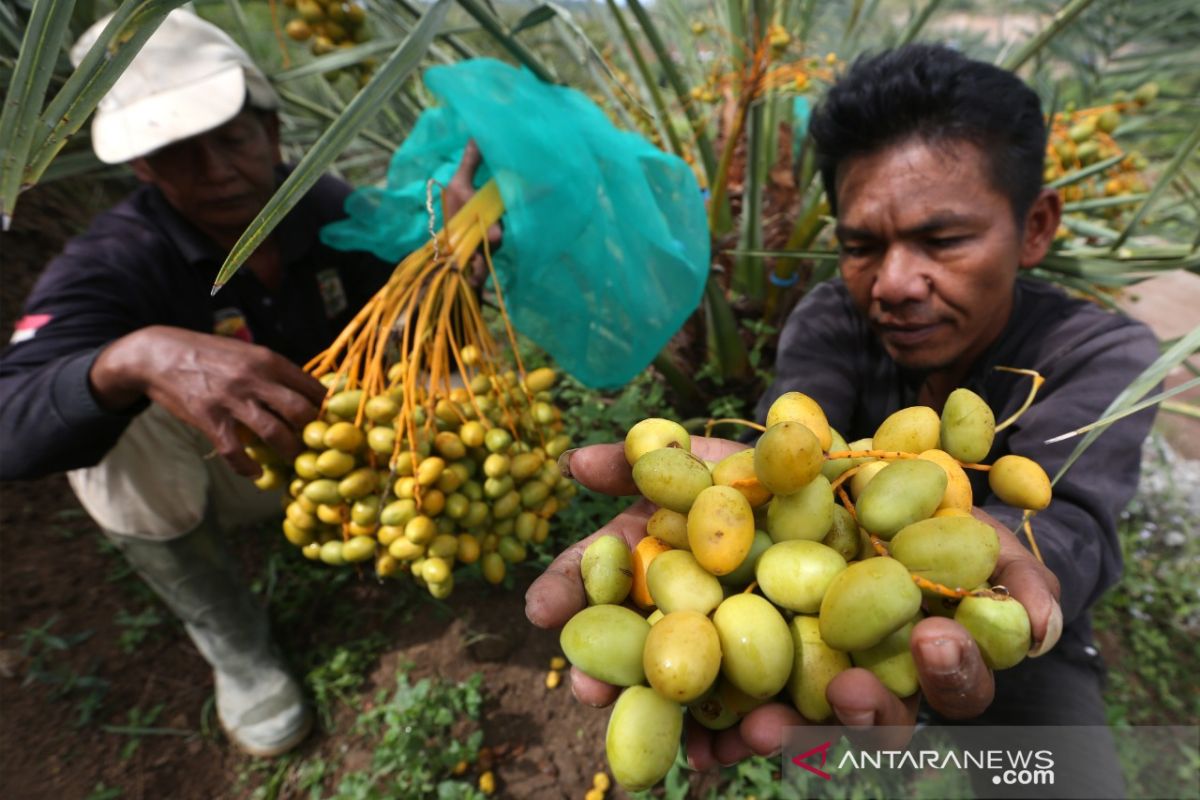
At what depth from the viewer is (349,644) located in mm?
2234

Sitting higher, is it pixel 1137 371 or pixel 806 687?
pixel 806 687

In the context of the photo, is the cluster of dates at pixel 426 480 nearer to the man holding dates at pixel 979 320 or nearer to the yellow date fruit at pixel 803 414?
the man holding dates at pixel 979 320

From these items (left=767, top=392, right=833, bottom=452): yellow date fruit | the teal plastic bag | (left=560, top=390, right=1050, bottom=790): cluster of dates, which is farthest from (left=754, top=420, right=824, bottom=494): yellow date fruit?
the teal plastic bag

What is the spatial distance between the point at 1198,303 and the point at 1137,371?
131 inches

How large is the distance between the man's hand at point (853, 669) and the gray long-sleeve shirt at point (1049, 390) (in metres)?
0.40

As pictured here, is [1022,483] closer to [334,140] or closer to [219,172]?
[334,140]

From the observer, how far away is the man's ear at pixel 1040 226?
1497 millimetres

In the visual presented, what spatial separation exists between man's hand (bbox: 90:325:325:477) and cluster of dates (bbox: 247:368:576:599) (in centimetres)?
4

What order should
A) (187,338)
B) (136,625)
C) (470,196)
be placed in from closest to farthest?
(187,338) → (470,196) → (136,625)

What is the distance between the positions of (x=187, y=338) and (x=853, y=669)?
1387 millimetres

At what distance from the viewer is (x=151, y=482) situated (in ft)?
6.22

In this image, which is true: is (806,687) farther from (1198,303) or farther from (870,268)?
(1198,303)

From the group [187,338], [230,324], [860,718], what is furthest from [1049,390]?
[230,324]

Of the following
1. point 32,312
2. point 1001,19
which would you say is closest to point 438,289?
point 32,312
